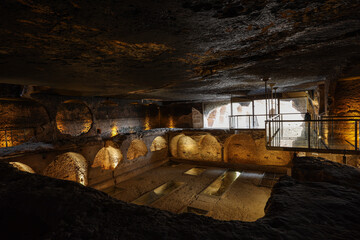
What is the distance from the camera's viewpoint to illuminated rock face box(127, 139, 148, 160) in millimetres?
12179

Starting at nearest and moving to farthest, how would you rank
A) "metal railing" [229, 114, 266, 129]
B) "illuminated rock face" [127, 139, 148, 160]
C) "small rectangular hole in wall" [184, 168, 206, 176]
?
"small rectangular hole in wall" [184, 168, 206, 176], "metal railing" [229, 114, 266, 129], "illuminated rock face" [127, 139, 148, 160]

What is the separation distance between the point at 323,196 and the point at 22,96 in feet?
29.1

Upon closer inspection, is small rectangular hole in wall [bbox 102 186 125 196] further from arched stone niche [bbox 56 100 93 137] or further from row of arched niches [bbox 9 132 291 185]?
arched stone niche [bbox 56 100 93 137]

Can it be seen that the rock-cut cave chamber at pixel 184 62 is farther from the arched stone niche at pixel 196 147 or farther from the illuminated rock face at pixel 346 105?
the arched stone niche at pixel 196 147

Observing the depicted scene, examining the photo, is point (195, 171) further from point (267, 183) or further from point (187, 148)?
point (267, 183)

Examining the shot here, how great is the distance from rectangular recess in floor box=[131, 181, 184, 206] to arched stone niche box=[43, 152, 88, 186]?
9.75 ft

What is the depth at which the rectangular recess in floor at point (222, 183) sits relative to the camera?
8.77 m

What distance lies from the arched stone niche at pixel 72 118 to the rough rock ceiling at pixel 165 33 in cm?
786

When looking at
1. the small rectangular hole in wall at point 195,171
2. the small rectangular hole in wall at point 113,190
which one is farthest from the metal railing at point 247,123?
the small rectangular hole in wall at point 113,190

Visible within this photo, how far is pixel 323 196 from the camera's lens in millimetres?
1779

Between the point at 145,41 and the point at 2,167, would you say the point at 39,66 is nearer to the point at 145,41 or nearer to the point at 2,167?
the point at 2,167

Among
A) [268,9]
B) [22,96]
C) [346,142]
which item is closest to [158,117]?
[22,96]

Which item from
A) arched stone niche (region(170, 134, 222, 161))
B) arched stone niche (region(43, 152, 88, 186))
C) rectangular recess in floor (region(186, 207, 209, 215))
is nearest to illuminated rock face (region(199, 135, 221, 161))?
arched stone niche (region(170, 134, 222, 161))

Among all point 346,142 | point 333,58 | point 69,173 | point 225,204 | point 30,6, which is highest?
point 333,58
